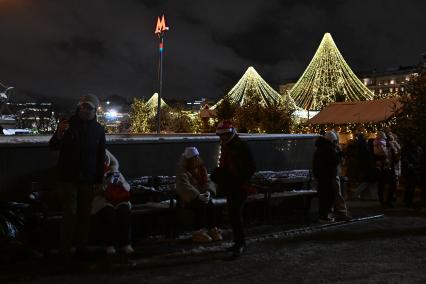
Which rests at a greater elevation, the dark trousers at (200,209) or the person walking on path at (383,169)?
the person walking on path at (383,169)

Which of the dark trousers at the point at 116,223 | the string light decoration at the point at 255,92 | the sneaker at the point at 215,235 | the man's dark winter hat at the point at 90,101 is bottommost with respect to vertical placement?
the sneaker at the point at 215,235

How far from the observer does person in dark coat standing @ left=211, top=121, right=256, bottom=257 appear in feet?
23.1

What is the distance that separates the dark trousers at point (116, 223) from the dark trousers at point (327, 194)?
403cm

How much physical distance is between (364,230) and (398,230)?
1.83ft

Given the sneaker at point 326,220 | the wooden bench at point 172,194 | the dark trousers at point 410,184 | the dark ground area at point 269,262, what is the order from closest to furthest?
1. the dark ground area at point 269,262
2. the wooden bench at point 172,194
3. the sneaker at point 326,220
4. the dark trousers at point 410,184

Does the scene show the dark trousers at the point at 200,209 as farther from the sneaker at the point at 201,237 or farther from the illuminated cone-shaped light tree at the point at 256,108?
the illuminated cone-shaped light tree at the point at 256,108

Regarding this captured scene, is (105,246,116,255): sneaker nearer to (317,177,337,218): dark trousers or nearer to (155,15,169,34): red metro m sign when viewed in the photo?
(317,177,337,218): dark trousers

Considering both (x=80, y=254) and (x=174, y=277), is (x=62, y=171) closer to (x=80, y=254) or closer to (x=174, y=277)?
(x=80, y=254)

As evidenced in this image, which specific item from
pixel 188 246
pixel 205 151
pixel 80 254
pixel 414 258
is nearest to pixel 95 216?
pixel 80 254

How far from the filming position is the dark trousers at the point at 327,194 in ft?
31.7

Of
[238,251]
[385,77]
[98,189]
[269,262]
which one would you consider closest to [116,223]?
[98,189]

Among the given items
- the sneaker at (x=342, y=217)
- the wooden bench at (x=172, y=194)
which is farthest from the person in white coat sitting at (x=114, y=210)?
the sneaker at (x=342, y=217)

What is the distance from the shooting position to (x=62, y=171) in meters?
6.23

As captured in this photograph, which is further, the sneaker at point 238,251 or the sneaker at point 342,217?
the sneaker at point 342,217
